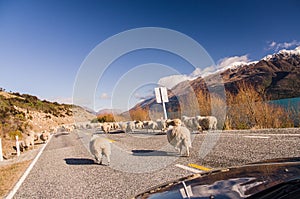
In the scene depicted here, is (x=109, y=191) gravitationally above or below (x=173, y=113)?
below

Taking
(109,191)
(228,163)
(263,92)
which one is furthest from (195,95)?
(109,191)

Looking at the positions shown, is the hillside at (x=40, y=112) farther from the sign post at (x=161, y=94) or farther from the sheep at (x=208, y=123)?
the sheep at (x=208, y=123)

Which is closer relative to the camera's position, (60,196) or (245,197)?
(245,197)

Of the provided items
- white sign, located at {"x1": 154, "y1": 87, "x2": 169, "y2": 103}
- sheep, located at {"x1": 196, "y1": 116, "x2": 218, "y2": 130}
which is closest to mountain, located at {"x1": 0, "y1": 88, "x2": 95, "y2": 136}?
white sign, located at {"x1": 154, "y1": 87, "x2": 169, "y2": 103}

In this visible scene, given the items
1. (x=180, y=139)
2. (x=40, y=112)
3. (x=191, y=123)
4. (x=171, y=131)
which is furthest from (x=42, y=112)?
(x=180, y=139)

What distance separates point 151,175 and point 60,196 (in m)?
1.77

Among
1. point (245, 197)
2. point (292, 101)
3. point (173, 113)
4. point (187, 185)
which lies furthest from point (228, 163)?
point (173, 113)

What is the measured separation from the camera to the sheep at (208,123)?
1333 centimetres

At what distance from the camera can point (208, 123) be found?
13383 mm

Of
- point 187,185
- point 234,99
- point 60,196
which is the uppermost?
point 234,99

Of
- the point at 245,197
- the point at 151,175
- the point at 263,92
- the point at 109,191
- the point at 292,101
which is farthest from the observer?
the point at 263,92

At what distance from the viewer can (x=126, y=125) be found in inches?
786

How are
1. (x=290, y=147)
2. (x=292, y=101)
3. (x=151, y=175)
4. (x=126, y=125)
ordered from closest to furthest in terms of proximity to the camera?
(x=151, y=175) → (x=290, y=147) → (x=292, y=101) → (x=126, y=125)

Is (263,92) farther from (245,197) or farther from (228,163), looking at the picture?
(245,197)
